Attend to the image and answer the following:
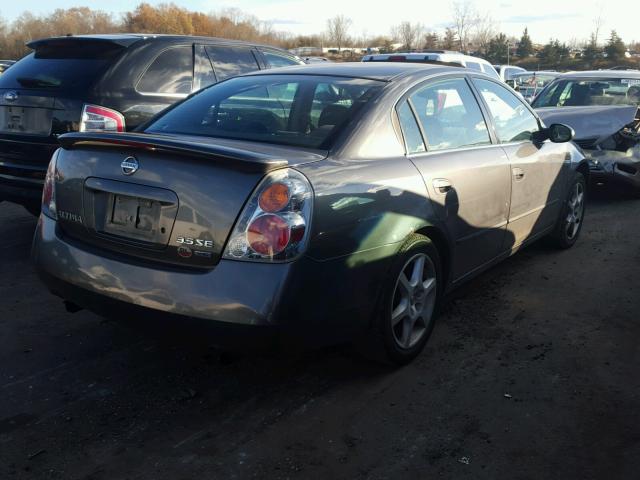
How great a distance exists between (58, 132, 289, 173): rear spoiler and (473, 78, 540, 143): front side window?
2.25 metres

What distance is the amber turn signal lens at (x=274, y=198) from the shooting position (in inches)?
108

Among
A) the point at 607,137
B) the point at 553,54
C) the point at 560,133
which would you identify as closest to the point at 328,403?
the point at 560,133

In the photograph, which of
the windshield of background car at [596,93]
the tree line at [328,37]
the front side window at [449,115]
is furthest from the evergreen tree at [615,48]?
the front side window at [449,115]

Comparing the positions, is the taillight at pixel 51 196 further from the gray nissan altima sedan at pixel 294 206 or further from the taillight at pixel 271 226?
the taillight at pixel 271 226

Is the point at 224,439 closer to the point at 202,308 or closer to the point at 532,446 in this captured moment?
the point at 202,308

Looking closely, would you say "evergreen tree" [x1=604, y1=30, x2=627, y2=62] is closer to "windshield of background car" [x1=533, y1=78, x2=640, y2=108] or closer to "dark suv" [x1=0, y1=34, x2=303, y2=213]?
"windshield of background car" [x1=533, y1=78, x2=640, y2=108]

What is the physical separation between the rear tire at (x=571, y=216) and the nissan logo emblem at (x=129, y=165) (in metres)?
3.86

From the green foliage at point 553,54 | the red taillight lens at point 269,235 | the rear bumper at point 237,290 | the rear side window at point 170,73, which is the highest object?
the green foliage at point 553,54

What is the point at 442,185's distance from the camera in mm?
3670

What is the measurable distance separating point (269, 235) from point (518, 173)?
8.07ft

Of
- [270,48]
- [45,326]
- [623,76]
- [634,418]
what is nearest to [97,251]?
[45,326]

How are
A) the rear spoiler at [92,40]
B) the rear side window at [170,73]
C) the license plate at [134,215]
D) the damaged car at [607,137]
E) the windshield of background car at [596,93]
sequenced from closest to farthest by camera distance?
the license plate at [134,215] < the rear spoiler at [92,40] < the rear side window at [170,73] < the damaged car at [607,137] < the windshield of background car at [596,93]

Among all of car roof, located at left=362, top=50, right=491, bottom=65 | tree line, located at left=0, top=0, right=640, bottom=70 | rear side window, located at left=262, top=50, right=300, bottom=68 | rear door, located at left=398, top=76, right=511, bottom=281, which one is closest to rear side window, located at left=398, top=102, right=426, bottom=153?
rear door, located at left=398, top=76, right=511, bottom=281

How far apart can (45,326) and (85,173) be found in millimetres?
1348
